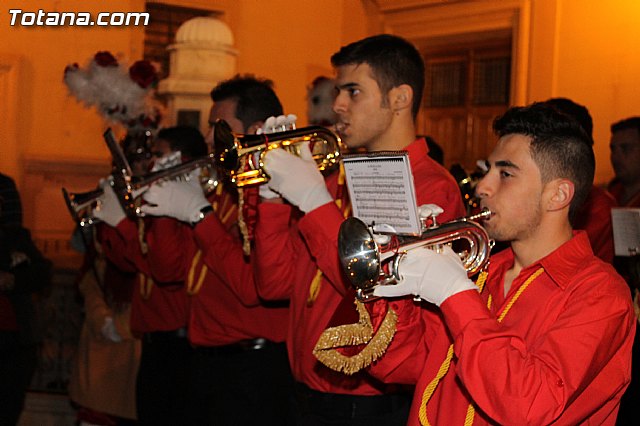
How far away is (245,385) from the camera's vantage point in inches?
129

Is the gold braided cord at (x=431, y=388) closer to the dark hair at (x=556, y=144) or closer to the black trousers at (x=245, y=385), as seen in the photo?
the dark hair at (x=556, y=144)

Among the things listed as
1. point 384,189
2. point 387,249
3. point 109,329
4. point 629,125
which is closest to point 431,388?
point 387,249

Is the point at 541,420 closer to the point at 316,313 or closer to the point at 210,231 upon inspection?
the point at 316,313

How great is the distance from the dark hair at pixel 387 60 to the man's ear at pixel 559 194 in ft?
2.84

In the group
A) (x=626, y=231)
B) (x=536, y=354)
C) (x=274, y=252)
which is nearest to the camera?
(x=536, y=354)

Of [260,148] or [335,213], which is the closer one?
[335,213]

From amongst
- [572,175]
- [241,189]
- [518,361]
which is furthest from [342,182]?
[518,361]

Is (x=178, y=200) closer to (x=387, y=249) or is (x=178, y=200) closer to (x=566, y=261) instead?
(x=387, y=249)

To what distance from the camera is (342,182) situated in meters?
2.88

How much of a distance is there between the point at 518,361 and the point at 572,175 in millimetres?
511

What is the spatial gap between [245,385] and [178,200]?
2.44ft

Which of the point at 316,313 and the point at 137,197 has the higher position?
the point at 137,197

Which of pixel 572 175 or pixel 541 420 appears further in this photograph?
pixel 572 175

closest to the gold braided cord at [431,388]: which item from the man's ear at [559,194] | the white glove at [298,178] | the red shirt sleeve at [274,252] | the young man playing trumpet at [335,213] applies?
the man's ear at [559,194]
